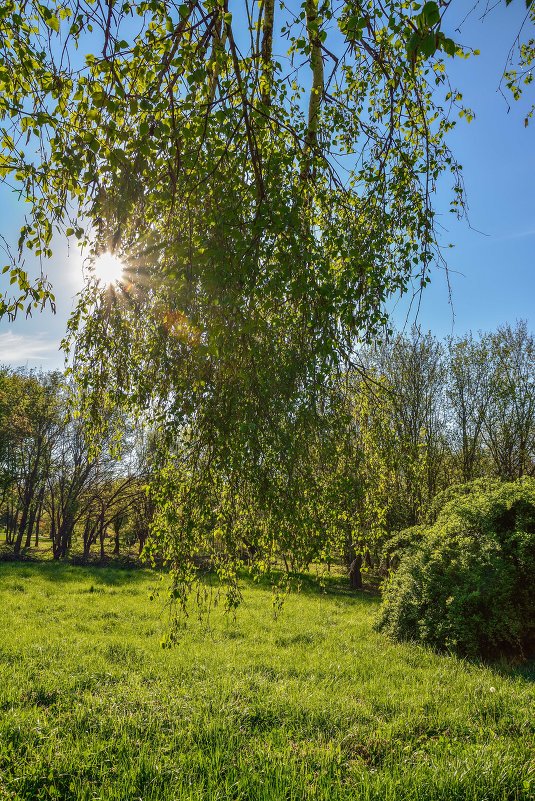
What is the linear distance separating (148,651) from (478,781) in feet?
22.2

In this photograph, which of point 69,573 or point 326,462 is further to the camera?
point 69,573

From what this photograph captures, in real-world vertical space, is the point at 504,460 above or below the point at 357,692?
above

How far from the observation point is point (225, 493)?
5.09 meters

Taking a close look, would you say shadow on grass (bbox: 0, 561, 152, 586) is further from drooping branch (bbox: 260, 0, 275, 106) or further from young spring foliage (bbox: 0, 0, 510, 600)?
drooping branch (bbox: 260, 0, 275, 106)

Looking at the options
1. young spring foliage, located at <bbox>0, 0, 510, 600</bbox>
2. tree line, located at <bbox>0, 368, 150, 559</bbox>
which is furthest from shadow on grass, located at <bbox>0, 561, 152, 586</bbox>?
young spring foliage, located at <bbox>0, 0, 510, 600</bbox>

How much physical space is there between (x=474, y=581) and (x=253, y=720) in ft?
20.4

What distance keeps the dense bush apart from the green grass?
814mm

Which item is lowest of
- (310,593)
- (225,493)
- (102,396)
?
(310,593)

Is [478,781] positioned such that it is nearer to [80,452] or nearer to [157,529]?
[157,529]

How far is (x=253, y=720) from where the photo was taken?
585cm

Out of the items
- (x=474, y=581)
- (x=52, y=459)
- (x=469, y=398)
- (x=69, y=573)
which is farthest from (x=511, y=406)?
(x=52, y=459)

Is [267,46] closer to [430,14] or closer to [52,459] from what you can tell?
[430,14]

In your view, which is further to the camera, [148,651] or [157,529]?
[148,651]

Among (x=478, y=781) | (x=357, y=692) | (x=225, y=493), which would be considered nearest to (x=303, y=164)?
(x=225, y=493)
